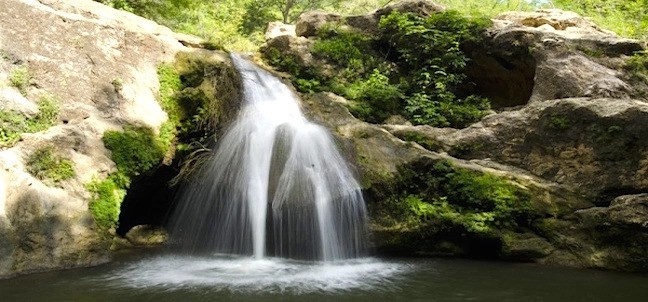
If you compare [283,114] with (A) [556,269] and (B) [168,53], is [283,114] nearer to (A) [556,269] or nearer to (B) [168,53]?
(B) [168,53]

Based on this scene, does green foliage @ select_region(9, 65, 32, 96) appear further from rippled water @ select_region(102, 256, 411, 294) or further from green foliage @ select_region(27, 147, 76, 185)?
rippled water @ select_region(102, 256, 411, 294)

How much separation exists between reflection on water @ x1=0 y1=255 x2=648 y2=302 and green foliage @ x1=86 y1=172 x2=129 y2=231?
0.71 meters

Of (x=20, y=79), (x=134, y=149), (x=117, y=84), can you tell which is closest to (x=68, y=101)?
(x=20, y=79)

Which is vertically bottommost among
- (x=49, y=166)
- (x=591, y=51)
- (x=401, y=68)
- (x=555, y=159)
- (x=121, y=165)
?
(x=49, y=166)

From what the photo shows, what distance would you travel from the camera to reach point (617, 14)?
795 inches

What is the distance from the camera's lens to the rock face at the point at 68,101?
21.4ft

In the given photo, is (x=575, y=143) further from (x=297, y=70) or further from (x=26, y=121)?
(x=26, y=121)

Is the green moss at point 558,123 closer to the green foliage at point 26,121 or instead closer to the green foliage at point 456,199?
the green foliage at point 456,199

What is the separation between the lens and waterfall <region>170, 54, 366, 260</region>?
8258mm

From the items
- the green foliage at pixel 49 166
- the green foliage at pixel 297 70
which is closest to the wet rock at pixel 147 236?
the green foliage at pixel 49 166

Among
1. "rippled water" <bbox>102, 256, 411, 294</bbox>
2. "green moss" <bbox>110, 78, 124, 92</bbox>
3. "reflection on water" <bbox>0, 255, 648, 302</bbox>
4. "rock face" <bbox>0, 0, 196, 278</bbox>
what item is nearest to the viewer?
"reflection on water" <bbox>0, 255, 648, 302</bbox>

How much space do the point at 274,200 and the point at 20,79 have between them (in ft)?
15.8

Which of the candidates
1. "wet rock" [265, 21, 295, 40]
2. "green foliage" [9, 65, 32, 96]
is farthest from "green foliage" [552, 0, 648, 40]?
"green foliage" [9, 65, 32, 96]

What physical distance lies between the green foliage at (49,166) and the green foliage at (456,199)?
5577 millimetres
